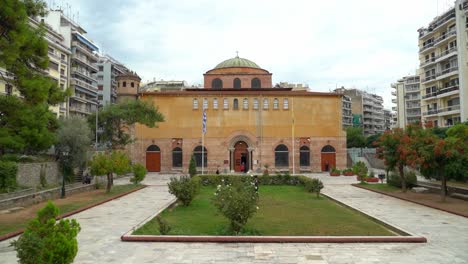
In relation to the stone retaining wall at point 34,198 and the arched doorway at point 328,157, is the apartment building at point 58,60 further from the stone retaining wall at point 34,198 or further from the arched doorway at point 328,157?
the arched doorway at point 328,157

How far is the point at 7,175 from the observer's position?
18.7 metres

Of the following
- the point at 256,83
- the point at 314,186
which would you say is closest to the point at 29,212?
the point at 314,186

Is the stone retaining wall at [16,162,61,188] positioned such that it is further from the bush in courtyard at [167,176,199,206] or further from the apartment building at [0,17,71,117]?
the apartment building at [0,17,71,117]

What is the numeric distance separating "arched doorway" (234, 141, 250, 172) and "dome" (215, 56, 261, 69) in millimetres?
12381

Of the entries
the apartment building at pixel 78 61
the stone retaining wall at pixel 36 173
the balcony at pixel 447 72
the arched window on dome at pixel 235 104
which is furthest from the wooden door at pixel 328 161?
the apartment building at pixel 78 61

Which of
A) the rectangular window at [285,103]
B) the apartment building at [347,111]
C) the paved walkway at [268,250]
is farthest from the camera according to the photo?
the apartment building at [347,111]

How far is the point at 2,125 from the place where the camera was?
49.3 ft

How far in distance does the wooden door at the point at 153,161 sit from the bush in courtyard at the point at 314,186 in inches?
913

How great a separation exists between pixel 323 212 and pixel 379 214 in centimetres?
211

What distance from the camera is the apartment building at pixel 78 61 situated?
4994cm

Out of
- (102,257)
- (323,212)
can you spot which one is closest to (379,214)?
(323,212)

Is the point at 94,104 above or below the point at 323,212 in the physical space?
above

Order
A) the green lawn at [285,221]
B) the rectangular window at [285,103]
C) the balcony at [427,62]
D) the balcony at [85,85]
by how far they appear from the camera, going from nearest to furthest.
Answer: the green lawn at [285,221] → the rectangular window at [285,103] → the balcony at [427,62] → the balcony at [85,85]

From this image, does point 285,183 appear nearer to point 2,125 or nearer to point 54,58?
point 2,125
